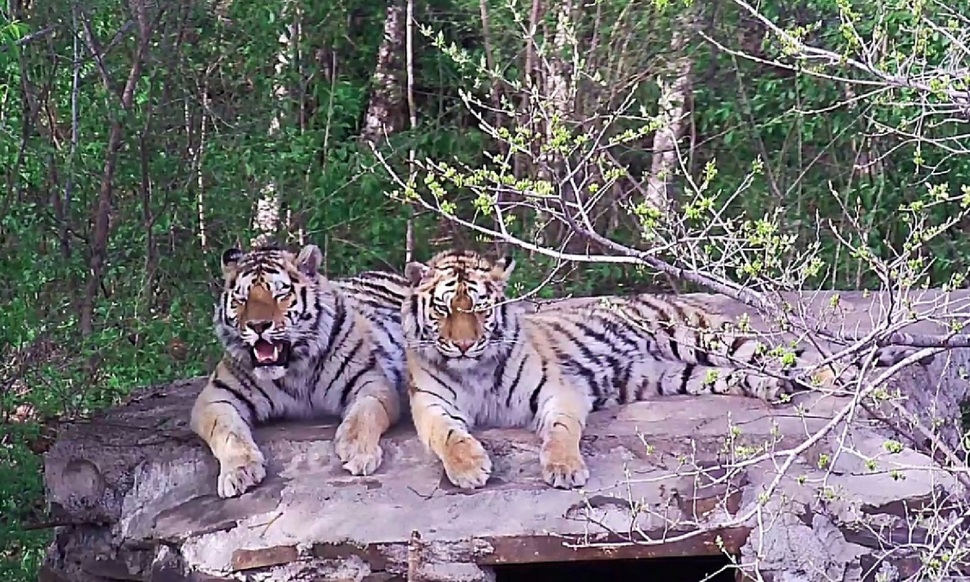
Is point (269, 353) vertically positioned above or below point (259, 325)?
below

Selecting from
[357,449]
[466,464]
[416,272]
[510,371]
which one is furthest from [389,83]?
[466,464]

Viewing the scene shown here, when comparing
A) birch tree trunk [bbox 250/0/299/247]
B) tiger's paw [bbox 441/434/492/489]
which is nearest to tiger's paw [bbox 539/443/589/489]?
tiger's paw [bbox 441/434/492/489]

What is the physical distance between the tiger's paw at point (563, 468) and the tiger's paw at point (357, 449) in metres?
0.51

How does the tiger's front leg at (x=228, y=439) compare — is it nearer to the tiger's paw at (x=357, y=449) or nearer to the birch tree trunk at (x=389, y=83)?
the tiger's paw at (x=357, y=449)

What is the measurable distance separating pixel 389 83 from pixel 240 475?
4.77 meters

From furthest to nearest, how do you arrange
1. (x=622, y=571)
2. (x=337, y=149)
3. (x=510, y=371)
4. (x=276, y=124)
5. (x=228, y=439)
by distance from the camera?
(x=337, y=149) < (x=276, y=124) < (x=622, y=571) < (x=510, y=371) < (x=228, y=439)

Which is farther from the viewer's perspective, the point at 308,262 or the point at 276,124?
the point at 276,124

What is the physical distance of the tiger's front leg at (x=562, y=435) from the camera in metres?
4.09

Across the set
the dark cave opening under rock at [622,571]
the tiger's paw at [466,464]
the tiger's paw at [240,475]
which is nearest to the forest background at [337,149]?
Answer: the tiger's paw at [240,475]

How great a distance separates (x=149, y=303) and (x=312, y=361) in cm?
201

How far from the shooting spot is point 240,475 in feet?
13.8

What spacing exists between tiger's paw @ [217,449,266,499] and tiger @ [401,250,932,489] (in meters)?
0.50

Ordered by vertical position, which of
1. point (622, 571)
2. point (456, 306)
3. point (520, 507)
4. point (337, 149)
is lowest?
point (622, 571)

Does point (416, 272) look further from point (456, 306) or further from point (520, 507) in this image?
point (520, 507)
